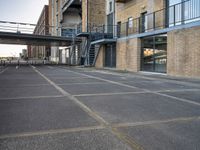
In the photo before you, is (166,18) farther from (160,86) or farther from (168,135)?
(168,135)

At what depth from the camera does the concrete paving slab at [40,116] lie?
5090 millimetres

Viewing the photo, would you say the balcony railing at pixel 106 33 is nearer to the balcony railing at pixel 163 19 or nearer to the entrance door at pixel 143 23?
the balcony railing at pixel 163 19

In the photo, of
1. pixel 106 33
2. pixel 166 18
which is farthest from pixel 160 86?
pixel 106 33

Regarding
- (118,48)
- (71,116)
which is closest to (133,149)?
(71,116)

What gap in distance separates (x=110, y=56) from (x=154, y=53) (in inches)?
356

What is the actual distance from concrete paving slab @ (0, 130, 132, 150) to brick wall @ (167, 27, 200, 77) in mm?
11728

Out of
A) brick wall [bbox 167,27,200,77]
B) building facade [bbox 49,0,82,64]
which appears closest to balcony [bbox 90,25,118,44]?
brick wall [bbox 167,27,200,77]

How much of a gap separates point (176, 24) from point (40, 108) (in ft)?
43.4

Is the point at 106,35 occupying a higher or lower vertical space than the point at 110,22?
lower

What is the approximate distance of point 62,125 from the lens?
5.17 meters

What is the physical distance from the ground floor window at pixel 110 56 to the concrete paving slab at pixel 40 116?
65.0 ft

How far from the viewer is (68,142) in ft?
13.7

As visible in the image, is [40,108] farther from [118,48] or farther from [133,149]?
[118,48]

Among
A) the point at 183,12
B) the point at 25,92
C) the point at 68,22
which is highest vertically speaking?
the point at 68,22
